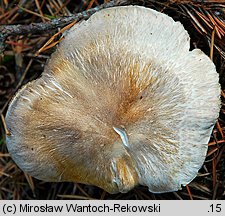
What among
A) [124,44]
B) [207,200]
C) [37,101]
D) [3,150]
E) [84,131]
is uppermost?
[124,44]

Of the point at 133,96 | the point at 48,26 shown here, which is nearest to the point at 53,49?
the point at 48,26

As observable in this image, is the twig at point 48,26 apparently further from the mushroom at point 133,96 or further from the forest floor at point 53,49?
the mushroom at point 133,96

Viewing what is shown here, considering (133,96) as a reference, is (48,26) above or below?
above

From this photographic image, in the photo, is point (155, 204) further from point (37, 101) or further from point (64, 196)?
point (37, 101)

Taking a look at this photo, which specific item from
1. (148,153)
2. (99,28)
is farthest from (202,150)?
(99,28)

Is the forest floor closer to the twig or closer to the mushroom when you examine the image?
the twig

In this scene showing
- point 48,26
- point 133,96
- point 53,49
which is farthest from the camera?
point 53,49

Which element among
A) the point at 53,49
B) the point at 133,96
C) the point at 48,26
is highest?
the point at 48,26

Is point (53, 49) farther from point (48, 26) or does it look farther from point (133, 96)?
point (133, 96)

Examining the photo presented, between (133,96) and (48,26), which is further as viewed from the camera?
(48,26)
